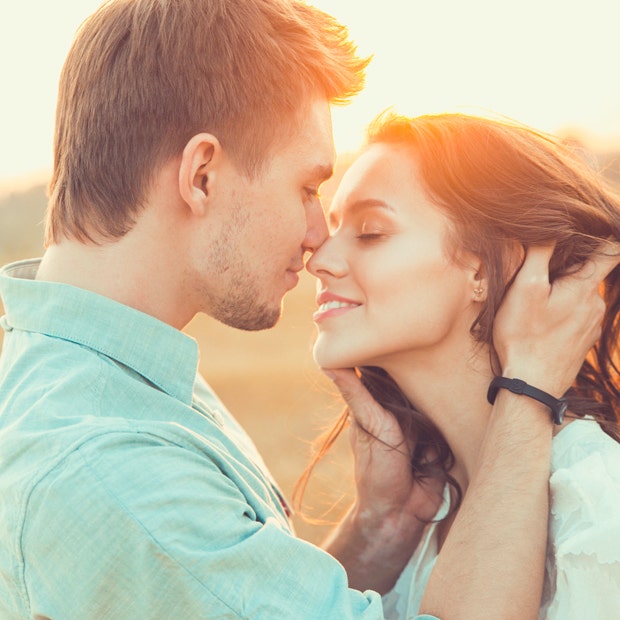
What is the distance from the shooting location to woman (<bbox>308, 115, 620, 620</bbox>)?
2.77 m

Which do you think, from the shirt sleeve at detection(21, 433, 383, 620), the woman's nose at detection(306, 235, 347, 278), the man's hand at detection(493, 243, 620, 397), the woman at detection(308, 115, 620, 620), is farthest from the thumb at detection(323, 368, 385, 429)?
the shirt sleeve at detection(21, 433, 383, 620)

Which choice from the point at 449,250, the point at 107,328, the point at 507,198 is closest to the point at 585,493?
the point at 449,250

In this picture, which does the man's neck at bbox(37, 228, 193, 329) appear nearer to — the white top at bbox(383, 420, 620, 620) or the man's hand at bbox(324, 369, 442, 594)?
the man's hand at bbox(324, 369, 442, 594)

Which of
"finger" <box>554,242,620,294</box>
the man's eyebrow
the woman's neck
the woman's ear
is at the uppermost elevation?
the man's eyebrow

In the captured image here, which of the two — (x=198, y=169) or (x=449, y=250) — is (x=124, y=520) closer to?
(x=198, y=169)

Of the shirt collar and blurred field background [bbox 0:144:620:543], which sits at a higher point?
the shirt collar

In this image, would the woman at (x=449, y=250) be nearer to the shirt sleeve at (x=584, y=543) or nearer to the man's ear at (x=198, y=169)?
the shirt sleeve at (x=584, y=543)

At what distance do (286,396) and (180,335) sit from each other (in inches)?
322

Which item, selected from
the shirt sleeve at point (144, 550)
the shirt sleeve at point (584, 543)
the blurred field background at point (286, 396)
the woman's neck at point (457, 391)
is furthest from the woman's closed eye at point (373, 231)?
the shirt sleeve at point (144, 550)

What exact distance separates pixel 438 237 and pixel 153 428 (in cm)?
126

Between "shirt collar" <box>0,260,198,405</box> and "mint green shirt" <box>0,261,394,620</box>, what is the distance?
53 mm

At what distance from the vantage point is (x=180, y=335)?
228 centimetres

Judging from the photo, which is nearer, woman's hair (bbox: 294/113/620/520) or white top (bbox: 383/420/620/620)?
white top (bbox: 383/420/620/620)

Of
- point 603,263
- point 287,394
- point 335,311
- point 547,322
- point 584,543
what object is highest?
point 603,263
